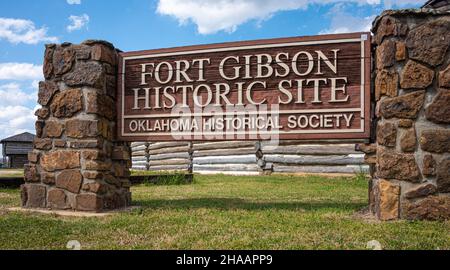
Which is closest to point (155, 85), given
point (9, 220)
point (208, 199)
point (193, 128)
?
point (193, 128)

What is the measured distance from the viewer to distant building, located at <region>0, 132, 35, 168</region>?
3050cm

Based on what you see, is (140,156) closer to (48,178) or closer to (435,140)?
(48,178)

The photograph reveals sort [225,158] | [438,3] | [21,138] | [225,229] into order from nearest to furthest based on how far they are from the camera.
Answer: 1. [225,229]
2. [438,3]
3. [225,158]
4. [21,138]

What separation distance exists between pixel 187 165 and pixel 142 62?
33.1ft

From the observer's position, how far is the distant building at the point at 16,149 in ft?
100

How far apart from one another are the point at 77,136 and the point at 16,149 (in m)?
28.2

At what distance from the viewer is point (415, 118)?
4.63m

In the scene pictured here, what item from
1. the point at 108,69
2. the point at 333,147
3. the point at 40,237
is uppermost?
the point at 108,69

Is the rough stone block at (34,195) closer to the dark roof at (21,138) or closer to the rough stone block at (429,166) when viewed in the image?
the rough stone block at (429,166)

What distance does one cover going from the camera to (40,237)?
3992 millimetres

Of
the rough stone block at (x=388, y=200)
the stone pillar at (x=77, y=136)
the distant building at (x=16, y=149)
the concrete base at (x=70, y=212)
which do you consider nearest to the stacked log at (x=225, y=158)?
the stone pillar at (x=77, y=136)

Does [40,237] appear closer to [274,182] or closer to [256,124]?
[256,124]

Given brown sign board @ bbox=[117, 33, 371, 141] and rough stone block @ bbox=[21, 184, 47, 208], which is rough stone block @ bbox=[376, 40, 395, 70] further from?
rough stone block @ bbox=[21, 184, 47, 208]

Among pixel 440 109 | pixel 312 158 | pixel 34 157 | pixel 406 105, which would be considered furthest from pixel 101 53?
pixel 312 158
